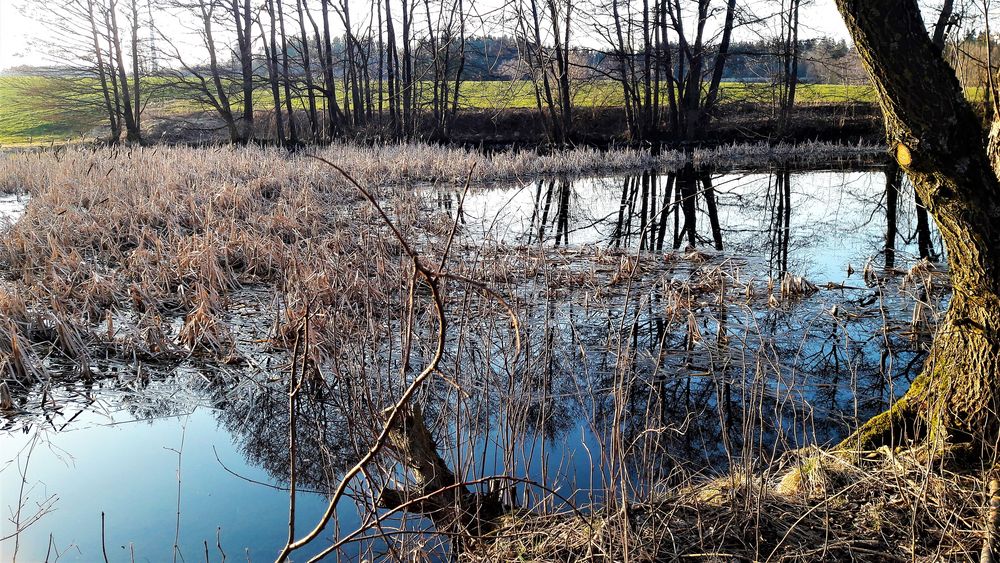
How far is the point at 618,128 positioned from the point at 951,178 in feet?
77.9

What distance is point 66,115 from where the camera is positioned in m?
27.9

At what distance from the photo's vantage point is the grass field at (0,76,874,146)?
1010 inches

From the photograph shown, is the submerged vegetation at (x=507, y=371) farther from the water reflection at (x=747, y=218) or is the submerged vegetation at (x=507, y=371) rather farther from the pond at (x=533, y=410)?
the water reflection at (x=747, y=218)

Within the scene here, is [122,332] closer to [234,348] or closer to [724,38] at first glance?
[234,348]

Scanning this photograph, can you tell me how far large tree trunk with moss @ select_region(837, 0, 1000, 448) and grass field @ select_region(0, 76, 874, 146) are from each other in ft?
65.1

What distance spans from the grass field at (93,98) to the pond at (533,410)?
1688 cm

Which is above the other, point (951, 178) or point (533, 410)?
point (951, 178)

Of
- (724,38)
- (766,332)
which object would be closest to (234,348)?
(766,332)

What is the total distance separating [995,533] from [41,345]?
17.8 feet

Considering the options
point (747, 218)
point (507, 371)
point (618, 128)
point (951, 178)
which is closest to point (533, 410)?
point (507, 371)

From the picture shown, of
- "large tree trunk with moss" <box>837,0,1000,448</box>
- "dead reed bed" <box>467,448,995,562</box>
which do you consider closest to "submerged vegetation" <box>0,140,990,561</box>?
"dead reed bed" <box>467,448,995,562</box>

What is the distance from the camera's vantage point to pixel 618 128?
2569 centimetres

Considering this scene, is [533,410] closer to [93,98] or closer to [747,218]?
[747,218]

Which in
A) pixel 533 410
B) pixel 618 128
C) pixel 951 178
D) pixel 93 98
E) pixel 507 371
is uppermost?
pixel 93 98
